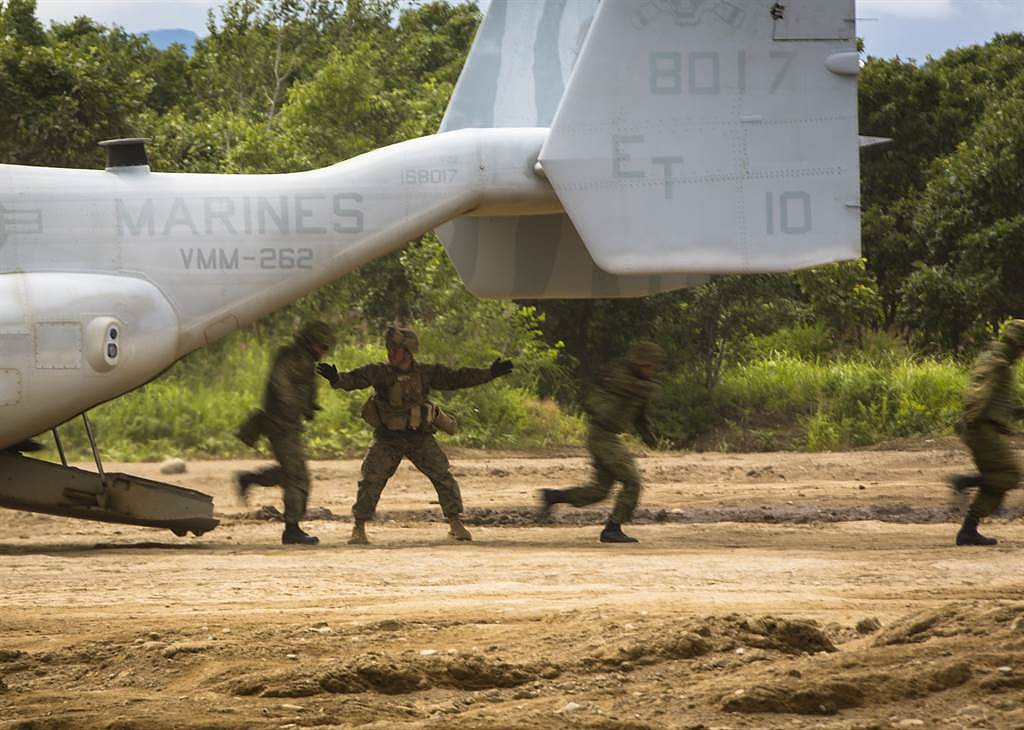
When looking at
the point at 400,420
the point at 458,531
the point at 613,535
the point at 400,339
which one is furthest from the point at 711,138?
the point at 458,531

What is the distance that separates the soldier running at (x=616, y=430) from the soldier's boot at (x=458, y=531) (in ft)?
2.25

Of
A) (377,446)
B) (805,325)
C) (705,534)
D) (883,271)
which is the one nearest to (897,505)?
(705,534)

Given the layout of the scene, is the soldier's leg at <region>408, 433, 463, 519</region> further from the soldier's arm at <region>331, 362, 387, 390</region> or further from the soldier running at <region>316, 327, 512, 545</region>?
the soldier's arm at <region>331, 362, 387, 390</region>

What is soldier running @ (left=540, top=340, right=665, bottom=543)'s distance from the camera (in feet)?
37.6

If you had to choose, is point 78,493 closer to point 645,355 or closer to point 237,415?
point 645,355

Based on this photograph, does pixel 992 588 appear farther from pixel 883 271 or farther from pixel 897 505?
pixel 883 271

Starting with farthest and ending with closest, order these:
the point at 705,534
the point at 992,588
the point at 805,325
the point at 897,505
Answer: the point at 805,325
the point at 897,505
the point at 705,534
the point at 992,588

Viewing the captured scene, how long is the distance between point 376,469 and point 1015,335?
4556 mm

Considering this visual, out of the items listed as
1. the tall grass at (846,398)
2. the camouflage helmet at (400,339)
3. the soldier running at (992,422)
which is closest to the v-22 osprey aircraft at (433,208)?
the camouflage helmet at (400,339)

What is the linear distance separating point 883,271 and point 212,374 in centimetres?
1580

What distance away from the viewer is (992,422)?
429 inches

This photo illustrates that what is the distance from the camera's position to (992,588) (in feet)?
29.7

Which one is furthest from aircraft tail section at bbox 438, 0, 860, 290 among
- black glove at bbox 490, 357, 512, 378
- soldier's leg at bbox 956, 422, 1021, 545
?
soldier's leg at bbox 956, 422, 1021, 545

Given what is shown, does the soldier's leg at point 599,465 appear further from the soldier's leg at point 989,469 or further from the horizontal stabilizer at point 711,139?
the soldier's leg at point 989,469
